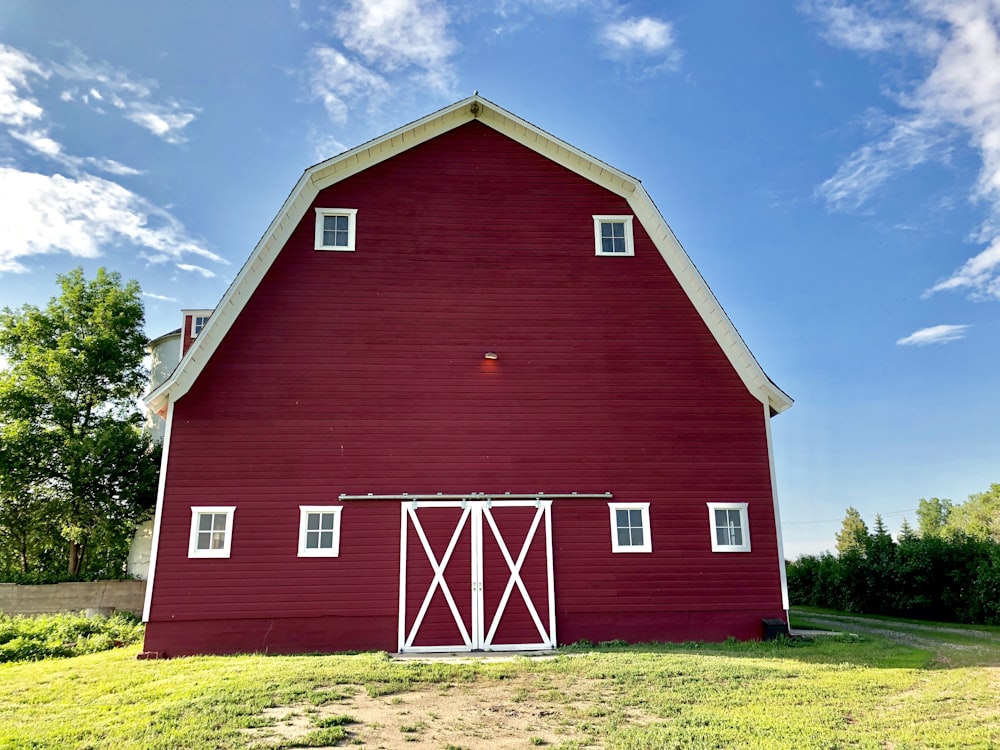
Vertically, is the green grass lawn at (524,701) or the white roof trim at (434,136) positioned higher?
the white roof trim at (434,136)

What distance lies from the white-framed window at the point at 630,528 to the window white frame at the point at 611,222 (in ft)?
16.5

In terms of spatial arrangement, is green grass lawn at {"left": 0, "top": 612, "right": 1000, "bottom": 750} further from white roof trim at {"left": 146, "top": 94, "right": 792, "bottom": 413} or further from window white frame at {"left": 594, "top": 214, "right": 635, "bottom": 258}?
window white frame at {"left": 594, "top": 214, "right": 635, "bottom": 258}

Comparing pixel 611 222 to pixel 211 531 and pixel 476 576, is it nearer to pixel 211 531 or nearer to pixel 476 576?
pixel 476 576

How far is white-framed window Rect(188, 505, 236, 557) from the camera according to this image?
12.5m

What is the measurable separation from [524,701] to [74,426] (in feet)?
63.3

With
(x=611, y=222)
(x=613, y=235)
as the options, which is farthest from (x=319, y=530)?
(x=611, y=222)

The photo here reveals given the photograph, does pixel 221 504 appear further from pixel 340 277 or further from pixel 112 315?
pixel 112 315

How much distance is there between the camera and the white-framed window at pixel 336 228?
14.2 m

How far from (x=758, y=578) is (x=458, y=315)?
24.2 feet

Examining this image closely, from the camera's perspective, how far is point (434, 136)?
14.9 metres

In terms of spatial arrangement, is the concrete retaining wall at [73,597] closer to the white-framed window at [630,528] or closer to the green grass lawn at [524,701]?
the green grass lawn at [524,701]

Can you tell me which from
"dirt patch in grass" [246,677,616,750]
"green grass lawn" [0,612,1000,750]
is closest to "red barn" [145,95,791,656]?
"green grass lawn" [0,612,1000,750]

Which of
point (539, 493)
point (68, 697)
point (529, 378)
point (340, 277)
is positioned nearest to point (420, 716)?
point (68, 697)

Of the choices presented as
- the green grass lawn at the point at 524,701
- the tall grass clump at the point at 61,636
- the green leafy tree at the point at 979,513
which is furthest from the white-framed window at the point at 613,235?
the green leafy tree at the point at 979,513
